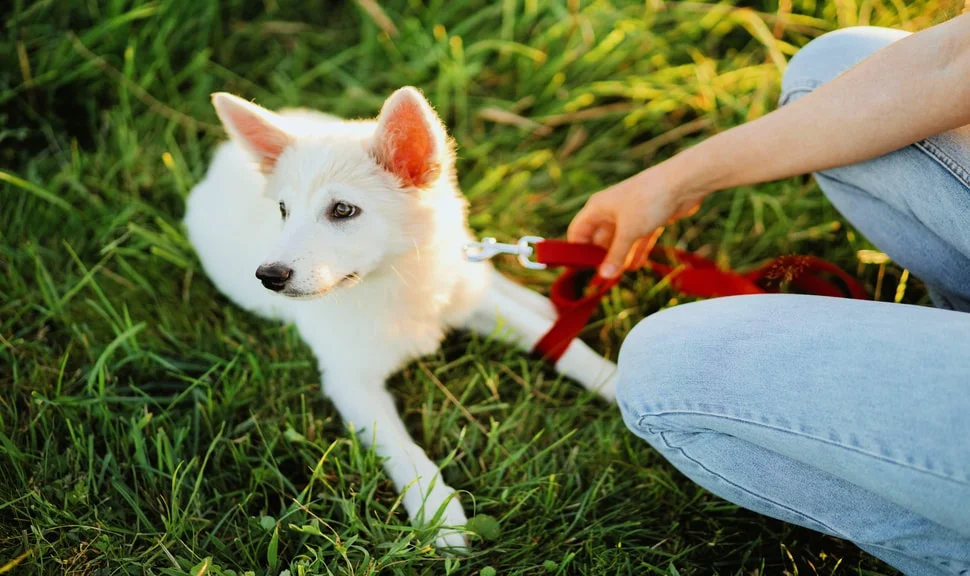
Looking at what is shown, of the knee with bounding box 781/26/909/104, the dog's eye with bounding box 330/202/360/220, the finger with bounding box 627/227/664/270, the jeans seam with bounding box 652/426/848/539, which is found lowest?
the jeans seam with bounding box 652/426/848/539

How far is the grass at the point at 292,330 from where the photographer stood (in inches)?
71.4

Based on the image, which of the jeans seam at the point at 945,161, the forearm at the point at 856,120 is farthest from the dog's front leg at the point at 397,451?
the jeans seam at the point at 945,161

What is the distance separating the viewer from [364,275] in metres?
1.78

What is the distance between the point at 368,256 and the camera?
1706 millimetres

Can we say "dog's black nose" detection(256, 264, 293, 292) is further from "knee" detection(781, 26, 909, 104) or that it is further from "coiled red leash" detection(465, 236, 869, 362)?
"knee" detection(781, 26, 909, 104)

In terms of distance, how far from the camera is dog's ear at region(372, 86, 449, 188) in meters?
1.58

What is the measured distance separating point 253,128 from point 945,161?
1714mm

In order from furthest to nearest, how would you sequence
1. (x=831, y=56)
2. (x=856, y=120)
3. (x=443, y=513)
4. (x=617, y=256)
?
1. (x=617, y=256)
2. (x=831, y=56)
3. (x=443, y=513)
4. (x=856, y=120)

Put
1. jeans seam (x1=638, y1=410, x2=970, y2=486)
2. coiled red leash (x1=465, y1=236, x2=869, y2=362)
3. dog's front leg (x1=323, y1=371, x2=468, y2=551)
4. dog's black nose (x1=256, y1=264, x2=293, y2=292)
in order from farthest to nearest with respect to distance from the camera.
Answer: coiled red leash (x1=465, y1=236, x2=869, y2=362), dog's front leg (x1=323, y1=371, x2=468, y2=551), dog's black nose (x1=256, y1=264, x2=293, y2=292), jeans seam (x1=638, y1=410, x2=970, y2=486)

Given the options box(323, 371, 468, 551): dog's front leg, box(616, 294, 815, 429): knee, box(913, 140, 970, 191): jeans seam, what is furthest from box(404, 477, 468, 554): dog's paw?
box(913, 140, 970, 191): jeans seam

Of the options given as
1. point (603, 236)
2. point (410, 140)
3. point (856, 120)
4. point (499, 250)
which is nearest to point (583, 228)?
point (603, 236)

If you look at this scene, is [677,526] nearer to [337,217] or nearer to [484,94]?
[337,217]

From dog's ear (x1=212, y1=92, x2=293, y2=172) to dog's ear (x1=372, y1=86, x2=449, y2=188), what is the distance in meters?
0.28

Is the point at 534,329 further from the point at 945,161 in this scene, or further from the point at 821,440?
the point at 945,161
